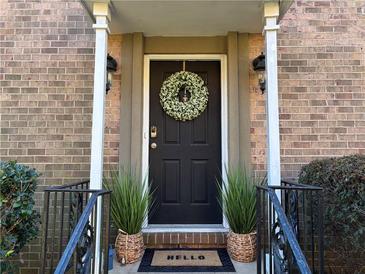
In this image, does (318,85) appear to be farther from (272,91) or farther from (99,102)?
(99,102)

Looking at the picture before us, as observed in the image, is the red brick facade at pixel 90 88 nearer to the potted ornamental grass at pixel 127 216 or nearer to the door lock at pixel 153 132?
the door lock at pixel 153 132

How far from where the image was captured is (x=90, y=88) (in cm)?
368

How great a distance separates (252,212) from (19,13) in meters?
3.42

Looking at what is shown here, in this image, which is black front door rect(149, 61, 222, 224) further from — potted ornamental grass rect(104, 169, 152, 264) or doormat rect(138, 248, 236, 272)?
potted ornamental grass rect(104, 169, 152, 264)

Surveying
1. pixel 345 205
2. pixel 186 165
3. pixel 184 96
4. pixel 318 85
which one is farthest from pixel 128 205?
pixel 318 85

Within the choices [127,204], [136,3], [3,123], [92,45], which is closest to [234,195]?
[127,204]

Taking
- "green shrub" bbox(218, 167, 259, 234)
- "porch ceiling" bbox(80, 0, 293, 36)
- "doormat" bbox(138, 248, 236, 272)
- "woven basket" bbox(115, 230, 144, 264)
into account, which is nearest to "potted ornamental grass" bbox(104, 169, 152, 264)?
"woven basket" bbox(115, 230, 144, 264)

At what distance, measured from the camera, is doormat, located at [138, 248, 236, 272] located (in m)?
2.86

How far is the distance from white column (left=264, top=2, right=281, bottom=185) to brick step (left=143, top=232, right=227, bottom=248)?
92 cm

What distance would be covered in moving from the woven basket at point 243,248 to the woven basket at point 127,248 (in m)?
0.91

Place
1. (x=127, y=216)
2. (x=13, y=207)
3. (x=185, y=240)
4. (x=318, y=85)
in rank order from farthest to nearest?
(x=318, y=85)
(x=185, y=240)
(x=127, y=216)
(x=13, y=207)

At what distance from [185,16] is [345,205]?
2239 mm

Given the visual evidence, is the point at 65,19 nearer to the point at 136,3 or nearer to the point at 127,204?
the point at 136,3

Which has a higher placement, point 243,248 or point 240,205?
point 240,205
